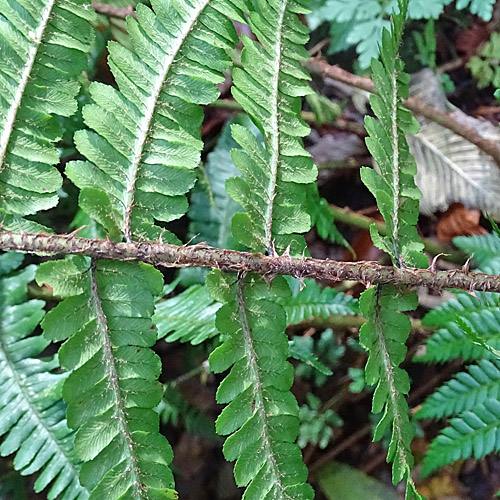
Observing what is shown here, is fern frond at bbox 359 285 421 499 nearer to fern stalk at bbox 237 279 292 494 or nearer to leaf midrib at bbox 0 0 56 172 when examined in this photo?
fern stalk at bbox 237 279 292 494

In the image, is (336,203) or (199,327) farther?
(336,203)

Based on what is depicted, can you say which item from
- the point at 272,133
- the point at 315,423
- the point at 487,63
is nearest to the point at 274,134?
the point at 272,133

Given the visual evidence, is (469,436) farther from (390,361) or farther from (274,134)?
(274,134)

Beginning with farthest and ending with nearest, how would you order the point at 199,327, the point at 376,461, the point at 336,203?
the point at 336,203 → the point at 376,461 → the point at 199,327

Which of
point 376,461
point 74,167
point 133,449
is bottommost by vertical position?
point 376,461

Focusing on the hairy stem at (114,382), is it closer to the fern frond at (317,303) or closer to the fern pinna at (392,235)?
the fern pinna at (392,235)

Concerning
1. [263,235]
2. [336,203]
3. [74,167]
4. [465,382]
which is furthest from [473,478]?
[74,167]

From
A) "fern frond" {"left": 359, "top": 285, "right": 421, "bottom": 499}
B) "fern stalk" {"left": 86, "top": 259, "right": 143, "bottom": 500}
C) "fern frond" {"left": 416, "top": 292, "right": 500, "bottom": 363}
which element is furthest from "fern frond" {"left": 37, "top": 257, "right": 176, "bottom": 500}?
"fern frond" {"left": 416, "top": 292, "right": 500, "bottom": 363}

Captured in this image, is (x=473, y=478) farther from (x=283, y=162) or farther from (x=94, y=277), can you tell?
(x=94, y=277)
